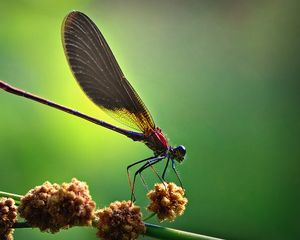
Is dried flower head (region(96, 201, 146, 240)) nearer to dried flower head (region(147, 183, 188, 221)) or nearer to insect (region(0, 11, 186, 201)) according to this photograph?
dried flower head (region(147, 183, 188, 221))

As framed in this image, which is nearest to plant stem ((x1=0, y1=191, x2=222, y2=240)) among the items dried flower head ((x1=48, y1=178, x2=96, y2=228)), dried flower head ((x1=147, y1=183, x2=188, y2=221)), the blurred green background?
dried flower head ((x1=48, y1=178, x2=96, y2=228))

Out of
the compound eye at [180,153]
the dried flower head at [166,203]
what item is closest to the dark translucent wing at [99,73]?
the compound eye at [180,153]

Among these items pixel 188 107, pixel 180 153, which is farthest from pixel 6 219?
pixel 188 107

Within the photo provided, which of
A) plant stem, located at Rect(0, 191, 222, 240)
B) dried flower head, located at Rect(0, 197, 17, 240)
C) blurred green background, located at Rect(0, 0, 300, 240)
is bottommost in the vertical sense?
dried flower head, located at Rect(0, 197, 17, 240)

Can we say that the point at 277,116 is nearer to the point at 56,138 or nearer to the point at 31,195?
the point at 56,138

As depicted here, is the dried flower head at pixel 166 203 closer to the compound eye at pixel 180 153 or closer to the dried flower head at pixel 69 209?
the dried flower head at pixel 69 209

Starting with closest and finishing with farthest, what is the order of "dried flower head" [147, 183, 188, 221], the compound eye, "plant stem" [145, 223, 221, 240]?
"plant stem" [145, 223, 221, 240] < "dried flower head" [147, 183, 188, 221] < the compound eye

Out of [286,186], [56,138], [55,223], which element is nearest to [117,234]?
[55,223]
